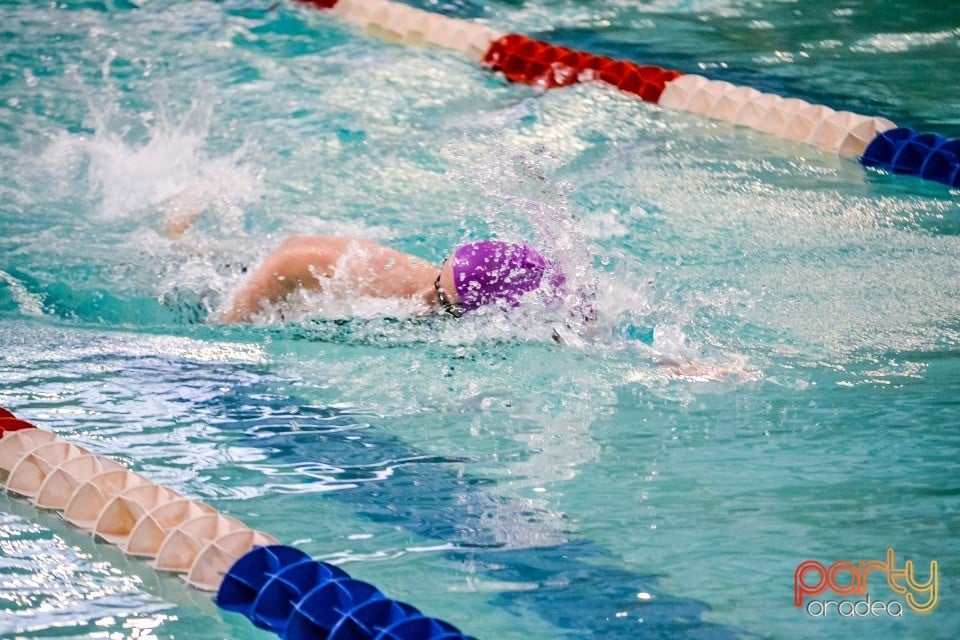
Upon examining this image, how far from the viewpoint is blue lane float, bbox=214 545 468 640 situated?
187 cm

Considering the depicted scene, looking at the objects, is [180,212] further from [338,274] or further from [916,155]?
[916,155]

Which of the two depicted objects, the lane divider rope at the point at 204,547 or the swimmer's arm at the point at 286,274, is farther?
the swimmer's arm at the point at 286,274

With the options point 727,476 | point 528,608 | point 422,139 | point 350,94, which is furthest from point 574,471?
point 350,94

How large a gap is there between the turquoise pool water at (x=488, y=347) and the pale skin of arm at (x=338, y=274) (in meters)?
0.08

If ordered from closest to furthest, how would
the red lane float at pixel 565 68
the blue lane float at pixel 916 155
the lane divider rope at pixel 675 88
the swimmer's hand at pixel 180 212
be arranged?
→ the swimmer's hand at pixel 180 212 → the blue lane float at pixel 916 155 → the lane divider rope at pixel 675 88 → the red lane float at pixel 565 68

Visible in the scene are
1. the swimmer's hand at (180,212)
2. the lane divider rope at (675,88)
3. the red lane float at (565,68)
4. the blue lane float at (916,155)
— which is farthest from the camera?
the red lane float at (565,68)

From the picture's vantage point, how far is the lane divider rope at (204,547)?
75.1 inches

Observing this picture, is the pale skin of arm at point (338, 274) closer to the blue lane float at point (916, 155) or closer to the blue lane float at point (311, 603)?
the blue lane float at point (311, 603)

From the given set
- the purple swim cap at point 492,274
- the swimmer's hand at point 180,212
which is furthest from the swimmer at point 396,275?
the swimmer's hand at point 180,212

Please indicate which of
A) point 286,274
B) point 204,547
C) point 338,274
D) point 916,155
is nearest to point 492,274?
point 338,274

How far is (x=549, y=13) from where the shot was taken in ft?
21.4

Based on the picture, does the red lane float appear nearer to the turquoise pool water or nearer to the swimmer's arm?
the turquoise pool water

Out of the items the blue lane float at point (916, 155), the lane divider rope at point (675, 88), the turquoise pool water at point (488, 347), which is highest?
the lane divider rope at point (675, 88)

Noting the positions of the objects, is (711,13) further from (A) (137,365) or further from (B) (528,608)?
(B) (528,608)
